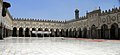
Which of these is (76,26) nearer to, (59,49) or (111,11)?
(111,11)

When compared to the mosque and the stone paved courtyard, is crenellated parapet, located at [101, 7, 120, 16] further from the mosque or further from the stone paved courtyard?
the stone paved courtyard

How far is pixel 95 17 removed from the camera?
128ft

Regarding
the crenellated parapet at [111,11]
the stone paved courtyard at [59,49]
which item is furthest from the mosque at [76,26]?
the stone paved courtyard at [59,49]

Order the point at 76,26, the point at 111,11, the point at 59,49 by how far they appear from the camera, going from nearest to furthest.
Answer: the point at 59,49, the point at 111,11, the point at 76,26

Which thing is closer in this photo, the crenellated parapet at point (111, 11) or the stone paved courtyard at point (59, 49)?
the stone paved courtyard at point (59, 49)

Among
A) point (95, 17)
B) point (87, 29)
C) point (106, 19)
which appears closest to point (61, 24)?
point (87, 29)

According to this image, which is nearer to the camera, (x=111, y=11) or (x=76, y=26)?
(x=111, y=11)


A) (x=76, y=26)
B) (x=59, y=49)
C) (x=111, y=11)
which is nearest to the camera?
(x=59, y=49)

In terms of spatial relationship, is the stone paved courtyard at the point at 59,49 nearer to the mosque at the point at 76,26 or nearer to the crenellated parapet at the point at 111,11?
the mosque at the point at 76,26

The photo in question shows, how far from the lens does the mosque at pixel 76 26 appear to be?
3372 centimetres

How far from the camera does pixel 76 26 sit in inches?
1909

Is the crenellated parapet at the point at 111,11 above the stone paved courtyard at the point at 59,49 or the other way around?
above

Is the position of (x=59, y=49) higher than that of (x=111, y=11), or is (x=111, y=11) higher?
(x=111, y=11)

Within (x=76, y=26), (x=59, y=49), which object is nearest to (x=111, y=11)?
(x=76, y=26)
